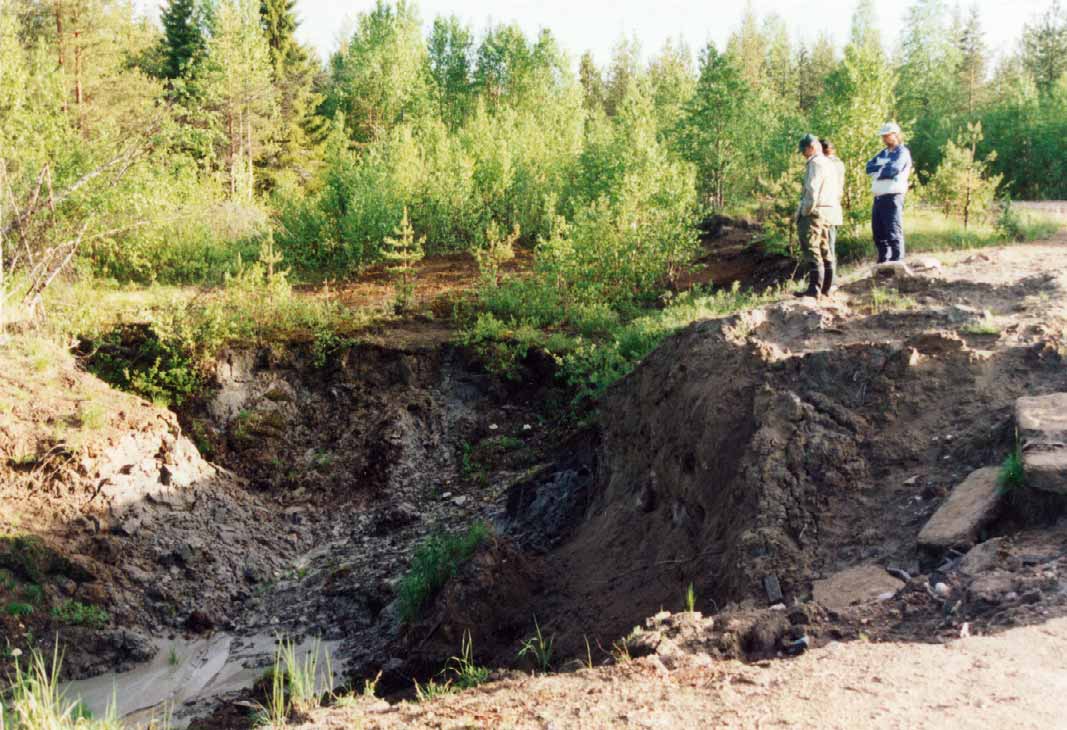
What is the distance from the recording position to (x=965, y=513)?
500cm

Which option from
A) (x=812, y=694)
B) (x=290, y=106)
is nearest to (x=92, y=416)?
(x=812, y=694)

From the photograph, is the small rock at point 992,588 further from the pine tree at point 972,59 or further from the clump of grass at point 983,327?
the pine tree at point 972,59

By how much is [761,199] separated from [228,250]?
41.5 feet

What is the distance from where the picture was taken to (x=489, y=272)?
14.6m

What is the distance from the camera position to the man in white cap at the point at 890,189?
9430 millimetres

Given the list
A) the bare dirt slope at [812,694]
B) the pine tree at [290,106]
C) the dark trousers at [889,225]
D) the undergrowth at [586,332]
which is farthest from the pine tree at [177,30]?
the bare dirt slope at [812,694]

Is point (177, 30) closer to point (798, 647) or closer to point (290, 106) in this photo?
point (290, 106)

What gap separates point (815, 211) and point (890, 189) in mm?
1458

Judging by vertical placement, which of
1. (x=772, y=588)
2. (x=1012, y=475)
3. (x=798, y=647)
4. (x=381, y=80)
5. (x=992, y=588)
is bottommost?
(x=772, y=588)

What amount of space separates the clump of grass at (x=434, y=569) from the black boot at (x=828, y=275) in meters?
4.38

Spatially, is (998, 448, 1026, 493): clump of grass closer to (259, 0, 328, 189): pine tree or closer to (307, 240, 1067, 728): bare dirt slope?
(307, 240, 1067, 728): bare dirt slope

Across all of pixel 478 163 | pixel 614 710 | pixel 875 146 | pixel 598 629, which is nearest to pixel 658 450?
pixel 598 629

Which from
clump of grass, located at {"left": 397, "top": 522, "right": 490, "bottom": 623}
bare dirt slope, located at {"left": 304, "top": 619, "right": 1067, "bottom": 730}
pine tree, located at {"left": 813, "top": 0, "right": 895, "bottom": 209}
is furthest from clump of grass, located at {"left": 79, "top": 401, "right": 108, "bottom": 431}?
pine tree, located at {"left": 813, "top": 0, "right": 895, "bottom": 209}

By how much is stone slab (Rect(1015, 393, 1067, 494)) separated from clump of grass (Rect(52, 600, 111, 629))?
801 centimetres
